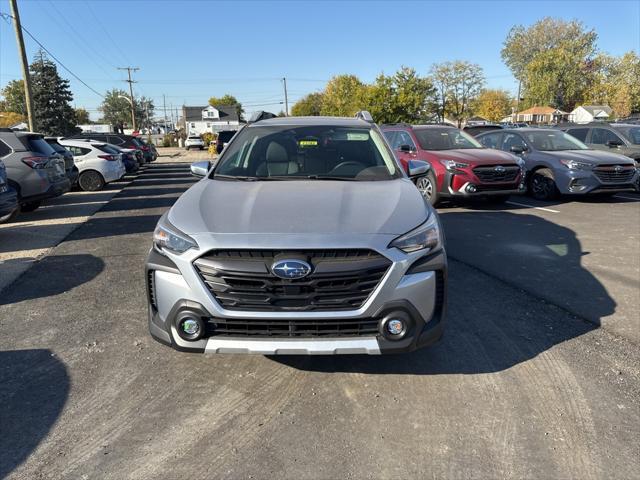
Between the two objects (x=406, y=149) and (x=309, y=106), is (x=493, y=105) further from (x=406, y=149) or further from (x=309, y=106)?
(x=406, y=149)

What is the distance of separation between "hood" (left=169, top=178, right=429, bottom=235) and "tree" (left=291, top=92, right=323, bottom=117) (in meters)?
92.0

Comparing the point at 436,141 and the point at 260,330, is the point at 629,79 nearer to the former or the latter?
the point at 436,141

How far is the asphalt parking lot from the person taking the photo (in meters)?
2.52

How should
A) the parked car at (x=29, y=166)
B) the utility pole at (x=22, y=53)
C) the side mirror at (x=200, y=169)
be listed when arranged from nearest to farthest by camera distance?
the side mirror at (x=200, y=169), the parked car at (x=29, y=166), the utility pole at (x=22, y=53)

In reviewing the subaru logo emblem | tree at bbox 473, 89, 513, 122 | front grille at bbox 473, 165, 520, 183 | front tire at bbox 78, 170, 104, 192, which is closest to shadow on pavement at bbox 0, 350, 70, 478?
the subaru logo emblem

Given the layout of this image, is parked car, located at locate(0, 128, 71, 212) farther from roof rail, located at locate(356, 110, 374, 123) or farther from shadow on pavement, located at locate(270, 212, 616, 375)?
shadow on pavement, located at locate(270, 212, 616, 375)

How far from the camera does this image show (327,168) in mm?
4234

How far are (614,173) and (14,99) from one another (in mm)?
97552

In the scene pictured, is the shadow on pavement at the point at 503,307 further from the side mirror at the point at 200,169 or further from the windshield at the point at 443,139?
the windshield at the point at 443,139

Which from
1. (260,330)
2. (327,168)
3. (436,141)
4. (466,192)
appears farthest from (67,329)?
(436,141)

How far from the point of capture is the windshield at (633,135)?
12.2 metres

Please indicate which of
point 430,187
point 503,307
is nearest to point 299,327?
point 503,307

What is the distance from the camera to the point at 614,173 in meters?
10.3

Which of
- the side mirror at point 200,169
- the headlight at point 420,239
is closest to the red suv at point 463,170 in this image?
the side mirror at point 200,169
